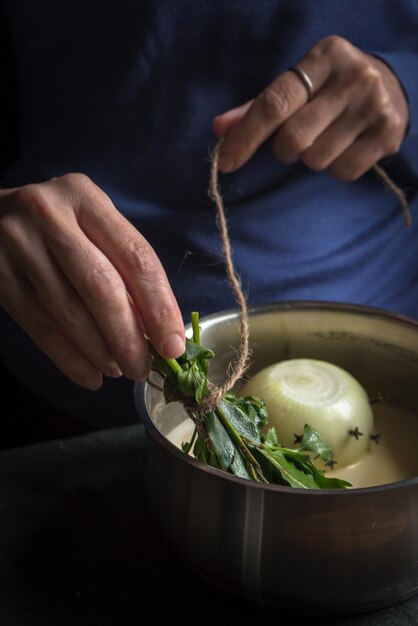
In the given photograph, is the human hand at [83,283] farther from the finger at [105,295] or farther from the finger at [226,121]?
the finger at [226,121]

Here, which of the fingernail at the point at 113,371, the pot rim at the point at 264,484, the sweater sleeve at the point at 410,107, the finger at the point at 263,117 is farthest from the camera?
the sweater sleeve at the point at 410,107

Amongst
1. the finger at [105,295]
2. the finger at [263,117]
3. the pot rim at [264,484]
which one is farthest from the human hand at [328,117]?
the finger at [105,295]

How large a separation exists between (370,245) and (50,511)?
53 centimetres

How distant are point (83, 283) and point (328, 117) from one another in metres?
0.36

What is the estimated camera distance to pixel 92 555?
0.58m

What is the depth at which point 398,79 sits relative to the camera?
2.64 ft

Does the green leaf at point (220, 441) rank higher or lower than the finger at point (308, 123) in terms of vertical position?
lower

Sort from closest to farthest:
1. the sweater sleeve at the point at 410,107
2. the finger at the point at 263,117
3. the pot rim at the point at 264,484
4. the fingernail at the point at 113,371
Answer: the pot rim at the point at 264,484 → the fingernail at the point at 113,371 → the finger at the point at 263,117 → the sweater sleeve at the point at 410,107

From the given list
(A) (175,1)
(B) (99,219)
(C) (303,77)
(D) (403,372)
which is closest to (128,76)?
(A) (175,1)

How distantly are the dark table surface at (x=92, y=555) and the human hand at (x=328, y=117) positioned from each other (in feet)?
1.09

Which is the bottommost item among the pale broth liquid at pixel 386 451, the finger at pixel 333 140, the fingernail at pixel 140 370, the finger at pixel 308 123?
the pale broth liquid at pixel 386 451

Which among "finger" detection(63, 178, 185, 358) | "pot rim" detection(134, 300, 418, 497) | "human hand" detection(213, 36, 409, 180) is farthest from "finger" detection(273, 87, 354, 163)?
"finger" detection(63, 178, 185, 358)

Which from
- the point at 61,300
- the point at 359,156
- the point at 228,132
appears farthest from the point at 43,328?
the point at 359,156

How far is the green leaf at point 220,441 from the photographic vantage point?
527 mm
